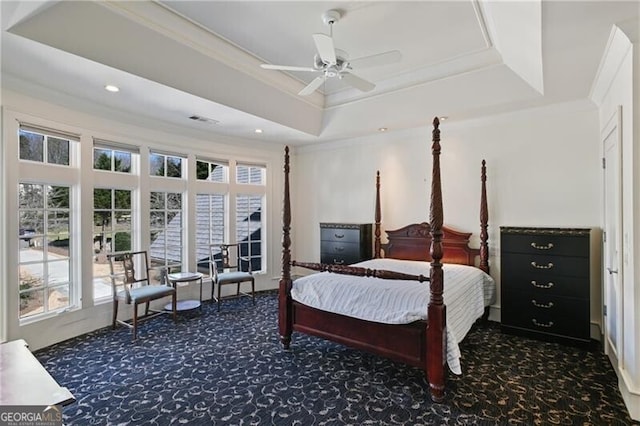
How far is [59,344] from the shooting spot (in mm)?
3609

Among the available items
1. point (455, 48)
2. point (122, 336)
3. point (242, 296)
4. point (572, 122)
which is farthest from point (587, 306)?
point (122, 336)

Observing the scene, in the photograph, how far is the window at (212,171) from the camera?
5332mm

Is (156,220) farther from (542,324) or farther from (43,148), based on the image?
(542,324)

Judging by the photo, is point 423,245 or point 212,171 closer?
point 423,245

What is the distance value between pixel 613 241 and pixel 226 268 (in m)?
4.86

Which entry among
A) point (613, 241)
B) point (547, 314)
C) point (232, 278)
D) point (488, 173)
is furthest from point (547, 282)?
point (232, 278)

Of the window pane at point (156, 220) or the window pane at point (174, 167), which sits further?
the window pane at point (174, 167)

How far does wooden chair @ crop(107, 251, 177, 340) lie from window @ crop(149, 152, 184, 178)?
121cm

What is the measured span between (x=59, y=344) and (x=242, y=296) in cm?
246

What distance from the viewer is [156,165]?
15.7 feet

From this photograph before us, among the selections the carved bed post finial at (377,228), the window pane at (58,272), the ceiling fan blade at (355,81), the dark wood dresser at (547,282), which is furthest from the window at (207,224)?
the dark wood dresser at (547,282)

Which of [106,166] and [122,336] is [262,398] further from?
[106,166]

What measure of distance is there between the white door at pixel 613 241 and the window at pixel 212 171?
198 inches

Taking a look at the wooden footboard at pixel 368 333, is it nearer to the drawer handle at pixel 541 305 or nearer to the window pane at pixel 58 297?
the drawer handle at pixel 541 305
